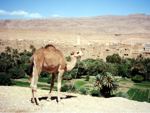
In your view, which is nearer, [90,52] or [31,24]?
[90,52]

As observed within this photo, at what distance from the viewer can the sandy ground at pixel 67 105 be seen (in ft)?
51.5

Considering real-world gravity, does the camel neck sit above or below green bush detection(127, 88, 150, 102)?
above

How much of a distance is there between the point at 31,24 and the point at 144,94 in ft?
475

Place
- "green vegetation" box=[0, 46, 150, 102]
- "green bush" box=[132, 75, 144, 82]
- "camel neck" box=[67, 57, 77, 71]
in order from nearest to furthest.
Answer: "camel neck" box=[67, 57, 77, 71]
"green vegetation" box=[0, 46, 150, 102]
"green bush" box=[132, 75, 144, 82]

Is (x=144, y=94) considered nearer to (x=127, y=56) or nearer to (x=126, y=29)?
(x=127, y=56)

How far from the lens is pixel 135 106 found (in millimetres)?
18234

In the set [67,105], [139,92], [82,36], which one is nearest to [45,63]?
[67,105]

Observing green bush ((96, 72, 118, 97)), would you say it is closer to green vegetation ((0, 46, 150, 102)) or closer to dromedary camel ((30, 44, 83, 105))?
green vegetation ((0, 46, 150, 102))

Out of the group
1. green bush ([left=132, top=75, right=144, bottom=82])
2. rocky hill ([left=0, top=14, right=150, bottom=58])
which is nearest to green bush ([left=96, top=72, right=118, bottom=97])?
green bush ([left=132, top=75, right=144, bottom=82])

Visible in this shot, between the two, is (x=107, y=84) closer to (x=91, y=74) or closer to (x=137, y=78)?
(x=137, y=78)

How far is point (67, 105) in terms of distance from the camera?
55.1 ft

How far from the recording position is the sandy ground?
15.7 metres

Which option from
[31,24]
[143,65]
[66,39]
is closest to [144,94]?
[143,65]

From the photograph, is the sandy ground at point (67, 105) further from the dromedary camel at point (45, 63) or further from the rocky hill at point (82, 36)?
the rocky hill at point (82, 36)
